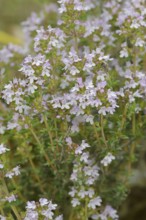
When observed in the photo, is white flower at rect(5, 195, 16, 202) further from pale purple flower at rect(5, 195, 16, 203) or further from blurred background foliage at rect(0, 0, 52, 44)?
blurred background foliage at rect(0, 0, 52, 44)

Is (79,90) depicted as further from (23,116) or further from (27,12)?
(27,12)

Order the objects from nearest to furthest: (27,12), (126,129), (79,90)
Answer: (79,90) → (126,129) → (27,12)

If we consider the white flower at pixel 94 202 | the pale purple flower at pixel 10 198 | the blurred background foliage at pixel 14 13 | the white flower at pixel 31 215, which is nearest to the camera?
the white flower at pixel 31 215

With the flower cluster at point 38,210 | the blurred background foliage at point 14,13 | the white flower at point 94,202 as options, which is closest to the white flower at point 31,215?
the flower cluster at point 38,210

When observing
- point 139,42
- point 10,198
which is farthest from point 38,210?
point 139,42

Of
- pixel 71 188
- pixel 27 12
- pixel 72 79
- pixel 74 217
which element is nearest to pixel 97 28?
pixel 72 79

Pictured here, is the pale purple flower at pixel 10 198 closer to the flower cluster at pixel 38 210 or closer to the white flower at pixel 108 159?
the flower cluster at pixel 38 210

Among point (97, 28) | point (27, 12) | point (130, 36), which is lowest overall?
point (130, 36)

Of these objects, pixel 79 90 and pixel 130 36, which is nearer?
pixel 79 90

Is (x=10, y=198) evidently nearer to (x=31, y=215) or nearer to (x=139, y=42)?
(x=31, y=215)
